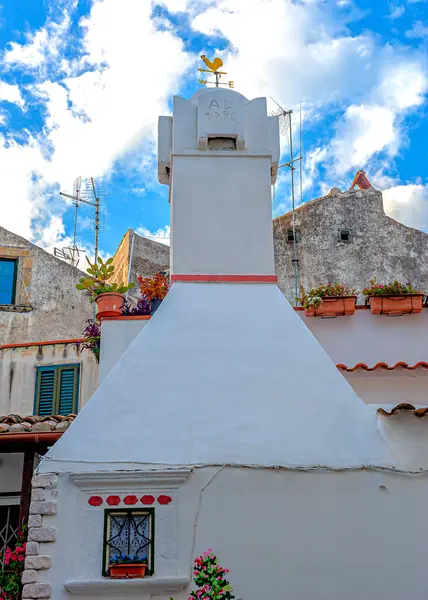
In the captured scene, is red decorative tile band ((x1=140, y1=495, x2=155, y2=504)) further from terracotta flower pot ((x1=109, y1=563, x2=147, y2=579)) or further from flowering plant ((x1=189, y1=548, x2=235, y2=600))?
flowering plant ((x1=189, y1=548, x2=235, y2=600))

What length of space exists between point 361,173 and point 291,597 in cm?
1702

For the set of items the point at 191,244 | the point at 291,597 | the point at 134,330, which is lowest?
the point at 291,597

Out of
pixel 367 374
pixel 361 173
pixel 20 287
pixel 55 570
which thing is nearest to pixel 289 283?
pixel 361 173

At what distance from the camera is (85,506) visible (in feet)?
21.1

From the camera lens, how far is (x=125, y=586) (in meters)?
6.16

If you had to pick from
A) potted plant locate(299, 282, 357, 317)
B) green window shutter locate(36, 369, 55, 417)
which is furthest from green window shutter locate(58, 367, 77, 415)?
potted plant locate(299, 282, 357, 317)

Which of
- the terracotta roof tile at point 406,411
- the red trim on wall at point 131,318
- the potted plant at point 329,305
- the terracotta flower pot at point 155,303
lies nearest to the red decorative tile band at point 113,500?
the red trim on wall at point 131,318

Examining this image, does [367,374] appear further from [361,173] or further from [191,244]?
[361,173]

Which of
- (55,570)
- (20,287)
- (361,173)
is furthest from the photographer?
(361,173)

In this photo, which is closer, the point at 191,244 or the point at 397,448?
the point at 397,448

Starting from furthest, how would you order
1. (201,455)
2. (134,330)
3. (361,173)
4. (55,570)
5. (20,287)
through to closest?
(361,173)
(20,287)
(134,330)
(201,455)
(55,570)

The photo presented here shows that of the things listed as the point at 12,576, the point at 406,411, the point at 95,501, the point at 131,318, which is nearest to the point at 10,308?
the point at 131,318

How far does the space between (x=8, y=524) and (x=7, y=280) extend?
9.30 meters

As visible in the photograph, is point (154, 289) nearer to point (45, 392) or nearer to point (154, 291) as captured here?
point (154, 291)
